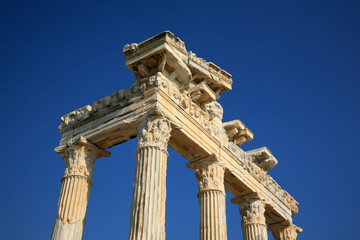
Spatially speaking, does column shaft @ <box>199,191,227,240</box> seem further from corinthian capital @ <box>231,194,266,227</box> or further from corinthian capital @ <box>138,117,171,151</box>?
corinthian capital @ <box>138,117,171,151</box>

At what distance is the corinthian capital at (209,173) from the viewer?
21256 mm

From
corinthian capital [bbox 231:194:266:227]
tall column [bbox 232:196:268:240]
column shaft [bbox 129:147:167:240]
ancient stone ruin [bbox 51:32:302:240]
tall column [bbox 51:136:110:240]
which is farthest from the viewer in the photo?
corinthian capital [bbox 231:194:266:227]

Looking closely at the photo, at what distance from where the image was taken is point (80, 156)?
20.5 m

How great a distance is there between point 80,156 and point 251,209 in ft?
32.7

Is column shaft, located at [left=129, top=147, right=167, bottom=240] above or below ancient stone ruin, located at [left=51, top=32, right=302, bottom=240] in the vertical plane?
below

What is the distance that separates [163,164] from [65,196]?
4.88m

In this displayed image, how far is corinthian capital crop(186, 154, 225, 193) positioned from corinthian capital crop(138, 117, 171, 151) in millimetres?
3798

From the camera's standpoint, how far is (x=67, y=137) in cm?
2145

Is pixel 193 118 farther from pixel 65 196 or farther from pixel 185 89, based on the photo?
pixel 65 196

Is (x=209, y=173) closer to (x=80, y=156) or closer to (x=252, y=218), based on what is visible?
(x=252, y=218)

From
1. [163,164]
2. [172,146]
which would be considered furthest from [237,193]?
[163,164]

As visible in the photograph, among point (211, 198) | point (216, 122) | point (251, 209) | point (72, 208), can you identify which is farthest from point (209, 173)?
point (72, 208)

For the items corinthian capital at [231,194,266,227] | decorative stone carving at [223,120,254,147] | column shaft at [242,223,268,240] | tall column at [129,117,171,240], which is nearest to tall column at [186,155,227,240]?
decorative stone carving at [223,120,254,147]

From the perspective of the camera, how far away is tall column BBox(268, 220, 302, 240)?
1125 inches
